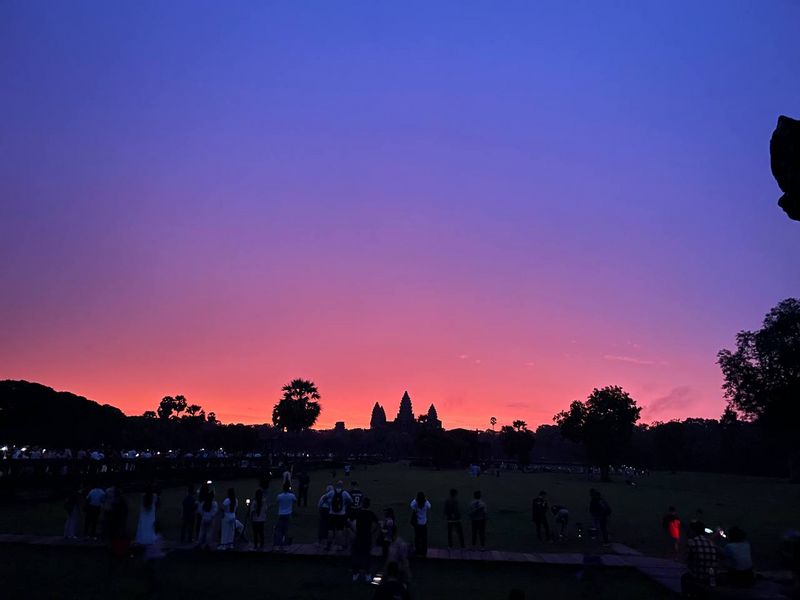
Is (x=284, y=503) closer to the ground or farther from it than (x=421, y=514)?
farther from it

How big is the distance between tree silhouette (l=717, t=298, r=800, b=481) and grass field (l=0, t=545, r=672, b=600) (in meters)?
41.1

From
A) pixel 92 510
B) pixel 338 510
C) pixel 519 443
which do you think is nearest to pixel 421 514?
pixel 338 510

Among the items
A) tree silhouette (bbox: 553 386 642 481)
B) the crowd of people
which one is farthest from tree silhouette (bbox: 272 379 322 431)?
the crowd of people

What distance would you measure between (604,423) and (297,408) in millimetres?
42482

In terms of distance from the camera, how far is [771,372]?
52.0m

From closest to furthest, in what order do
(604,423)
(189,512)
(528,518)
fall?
1. (189,512)
2. (528,518)
3. (604,423)

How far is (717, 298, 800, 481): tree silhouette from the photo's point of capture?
47.7 m

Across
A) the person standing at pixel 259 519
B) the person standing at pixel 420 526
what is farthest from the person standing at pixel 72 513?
the person standing at pixel 420 526

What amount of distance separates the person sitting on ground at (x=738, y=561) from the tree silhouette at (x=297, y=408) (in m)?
80.4

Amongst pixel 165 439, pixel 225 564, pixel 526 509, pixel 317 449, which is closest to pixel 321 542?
pixel 225 564

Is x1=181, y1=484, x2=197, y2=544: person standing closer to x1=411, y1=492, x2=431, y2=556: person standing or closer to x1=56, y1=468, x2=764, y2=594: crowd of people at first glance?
x1=56, y1=468, x2=764, y2=594: crowd of people

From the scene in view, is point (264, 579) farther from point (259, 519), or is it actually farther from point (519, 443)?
point (519, 443)

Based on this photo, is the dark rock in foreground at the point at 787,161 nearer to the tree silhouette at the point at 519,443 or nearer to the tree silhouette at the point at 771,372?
the tree silhouette at the point at 771,372

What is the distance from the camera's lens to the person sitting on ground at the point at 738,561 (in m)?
10.2
